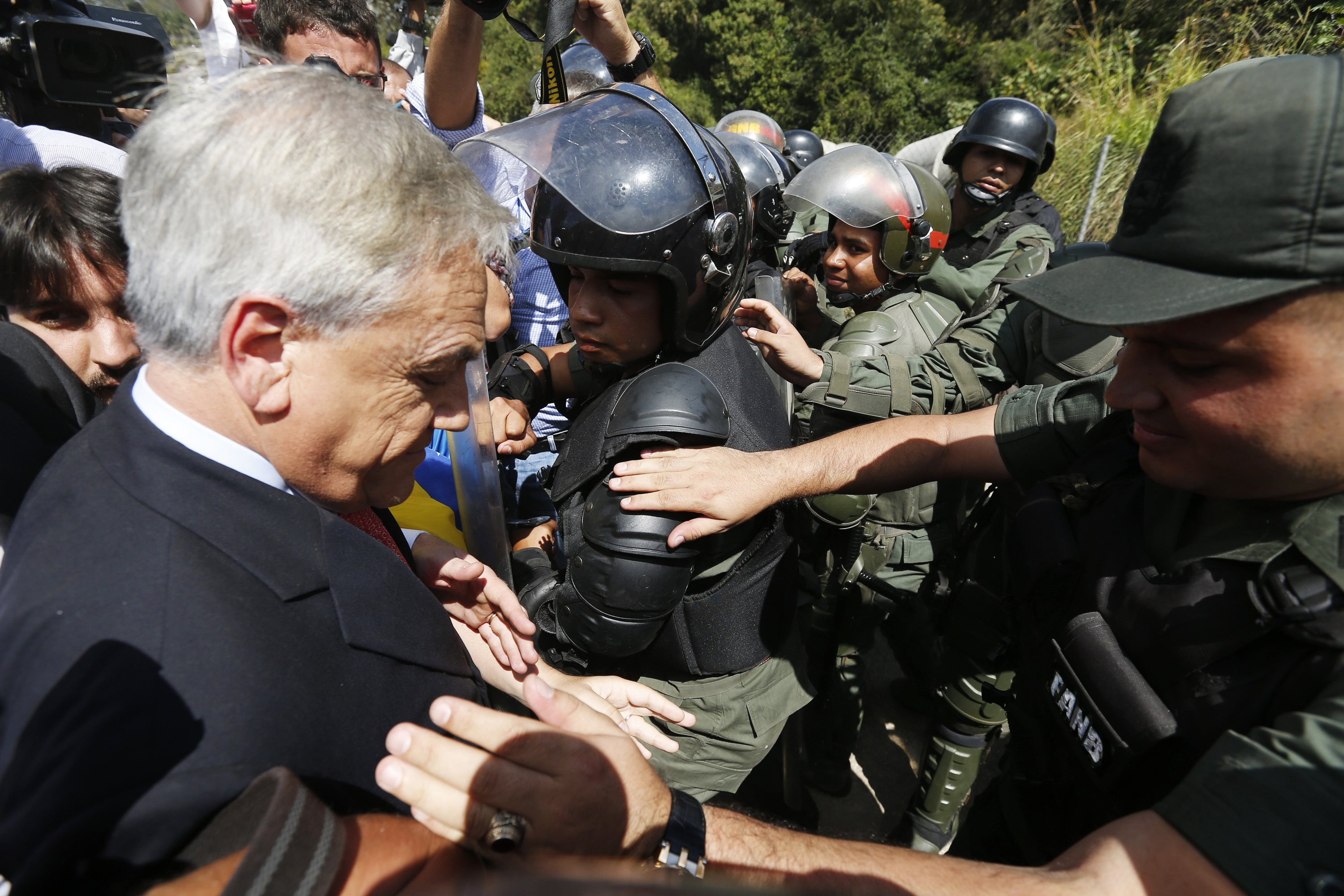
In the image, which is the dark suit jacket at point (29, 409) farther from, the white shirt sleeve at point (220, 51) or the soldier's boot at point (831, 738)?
the soldier's boot at point (831, 738)

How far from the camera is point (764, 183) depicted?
470cm

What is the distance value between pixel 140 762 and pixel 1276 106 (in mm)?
1868

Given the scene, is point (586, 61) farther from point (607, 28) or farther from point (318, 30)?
point (318, 30)

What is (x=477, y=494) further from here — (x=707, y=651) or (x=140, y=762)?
(x=140, y=762)

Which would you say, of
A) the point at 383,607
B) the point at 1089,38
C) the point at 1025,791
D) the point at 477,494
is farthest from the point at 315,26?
the point at 1089,38

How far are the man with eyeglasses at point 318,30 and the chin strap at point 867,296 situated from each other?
2.80 metres

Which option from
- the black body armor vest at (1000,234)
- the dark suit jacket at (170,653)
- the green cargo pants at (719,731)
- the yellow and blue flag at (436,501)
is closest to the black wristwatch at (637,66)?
the yellow and blue flag at (436,501)

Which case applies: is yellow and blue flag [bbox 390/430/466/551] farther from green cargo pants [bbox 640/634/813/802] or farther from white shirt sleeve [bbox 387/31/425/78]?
white shirt sleeve [bbox 387/31/425/78]

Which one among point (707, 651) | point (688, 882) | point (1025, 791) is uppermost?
point (688, 882)

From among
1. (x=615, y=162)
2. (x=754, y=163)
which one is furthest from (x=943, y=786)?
(x=754, y=163)

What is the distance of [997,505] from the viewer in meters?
2.86

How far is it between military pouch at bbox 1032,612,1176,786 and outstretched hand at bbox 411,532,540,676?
123 centimetres

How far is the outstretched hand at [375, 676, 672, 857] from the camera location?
0.93 m

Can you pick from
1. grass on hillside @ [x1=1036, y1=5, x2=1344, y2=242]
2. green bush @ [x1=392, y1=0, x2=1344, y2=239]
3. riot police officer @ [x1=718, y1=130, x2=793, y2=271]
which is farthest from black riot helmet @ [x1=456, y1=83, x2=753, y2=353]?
green bush @ [x1=392, y1=0, x2=1344, y2=239]
